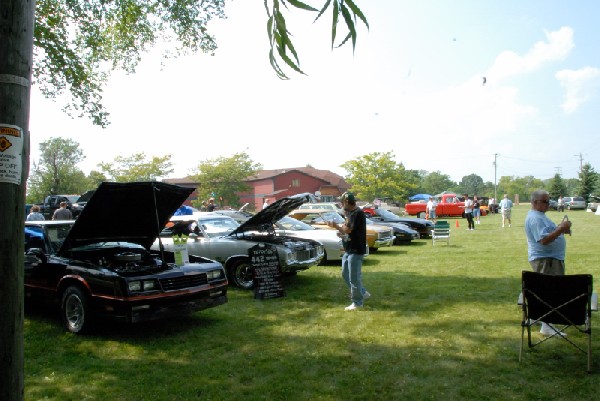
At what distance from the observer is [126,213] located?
7008 mm

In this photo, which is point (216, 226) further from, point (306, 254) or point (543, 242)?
point (543, 242)

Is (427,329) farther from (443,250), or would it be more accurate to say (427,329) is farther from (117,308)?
(443,250)

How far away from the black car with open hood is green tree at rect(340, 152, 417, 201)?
48.8 m

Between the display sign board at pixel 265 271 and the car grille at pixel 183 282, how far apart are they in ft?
6.41

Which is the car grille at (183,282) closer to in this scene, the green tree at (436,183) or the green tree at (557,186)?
the green tree at (557,186)

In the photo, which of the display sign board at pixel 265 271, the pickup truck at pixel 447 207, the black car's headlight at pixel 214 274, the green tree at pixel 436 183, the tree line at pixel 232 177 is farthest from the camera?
the green tree at pixel 436 183

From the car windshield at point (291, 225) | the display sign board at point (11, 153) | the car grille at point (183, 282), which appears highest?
the display sign board at point (11, 153)

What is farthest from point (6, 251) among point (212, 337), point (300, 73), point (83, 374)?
point (212, 337)

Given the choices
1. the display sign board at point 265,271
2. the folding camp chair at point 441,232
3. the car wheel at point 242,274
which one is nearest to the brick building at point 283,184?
the folding camp chair at point 441,232

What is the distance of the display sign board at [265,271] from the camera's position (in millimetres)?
8523

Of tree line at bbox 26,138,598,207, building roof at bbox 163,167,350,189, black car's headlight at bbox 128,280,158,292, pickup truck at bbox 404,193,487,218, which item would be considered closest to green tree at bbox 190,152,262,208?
tree line at bbox 26,138,598,207

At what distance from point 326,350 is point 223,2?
10.5 m

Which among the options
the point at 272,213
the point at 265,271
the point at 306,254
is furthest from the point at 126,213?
the point at 306,254

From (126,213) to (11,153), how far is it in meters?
5.22
